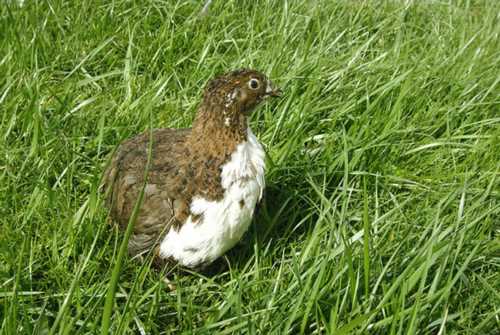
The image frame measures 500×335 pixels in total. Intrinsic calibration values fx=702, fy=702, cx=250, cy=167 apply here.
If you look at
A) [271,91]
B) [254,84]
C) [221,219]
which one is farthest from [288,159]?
[221,219]

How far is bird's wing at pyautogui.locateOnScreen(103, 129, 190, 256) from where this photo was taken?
104 inches

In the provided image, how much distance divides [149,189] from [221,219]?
31 cm

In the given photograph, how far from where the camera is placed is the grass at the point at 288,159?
2.41 m

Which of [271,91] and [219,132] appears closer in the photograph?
[219,132]

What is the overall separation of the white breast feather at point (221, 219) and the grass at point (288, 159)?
0.38ft

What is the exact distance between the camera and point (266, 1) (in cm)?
432

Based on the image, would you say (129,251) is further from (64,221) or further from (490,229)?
(490,229)

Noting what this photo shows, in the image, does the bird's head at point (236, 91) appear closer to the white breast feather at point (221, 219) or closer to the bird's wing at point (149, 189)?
the white breast feather at point (221, 219)

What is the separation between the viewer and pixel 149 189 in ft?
8.84

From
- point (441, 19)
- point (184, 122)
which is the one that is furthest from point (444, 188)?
point (441, 19)

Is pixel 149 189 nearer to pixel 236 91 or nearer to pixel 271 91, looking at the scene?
pixel 236 91

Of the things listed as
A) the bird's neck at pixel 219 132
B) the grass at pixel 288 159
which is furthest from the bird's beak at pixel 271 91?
the grass at pixel 288 159

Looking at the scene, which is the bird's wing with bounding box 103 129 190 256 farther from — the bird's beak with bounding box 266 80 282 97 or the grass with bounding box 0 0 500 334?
the bird's beak with bounding box 266 80 282 97

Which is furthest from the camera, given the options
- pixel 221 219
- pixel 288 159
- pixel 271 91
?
pixel 288 159
